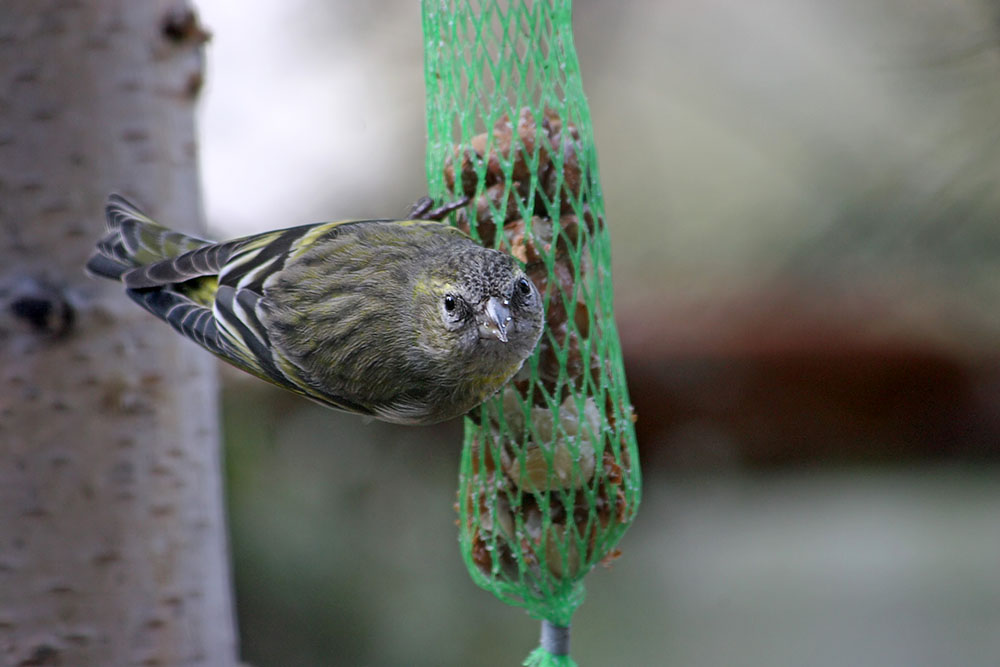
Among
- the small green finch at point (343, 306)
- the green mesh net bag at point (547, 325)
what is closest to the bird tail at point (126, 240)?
the small green finch at point (343, 306)

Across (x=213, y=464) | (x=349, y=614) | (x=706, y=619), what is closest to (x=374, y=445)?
(x=349, y=614)

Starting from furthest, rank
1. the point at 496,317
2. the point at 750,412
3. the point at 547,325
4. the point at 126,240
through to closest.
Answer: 1. the point at 750,412
2. the point at 547,325
3. the point at 126,240
4. the point at 496,317

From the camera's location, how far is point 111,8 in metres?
1.71

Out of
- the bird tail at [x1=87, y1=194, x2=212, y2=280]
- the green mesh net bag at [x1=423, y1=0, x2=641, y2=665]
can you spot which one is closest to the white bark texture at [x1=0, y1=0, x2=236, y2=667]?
the bird tail at [x1=87, y1=194, x2=212, y2=280]

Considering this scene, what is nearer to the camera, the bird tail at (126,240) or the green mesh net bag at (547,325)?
the bird tail at (126,240)

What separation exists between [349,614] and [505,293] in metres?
2.68

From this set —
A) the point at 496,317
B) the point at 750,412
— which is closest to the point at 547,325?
the point at 496,317

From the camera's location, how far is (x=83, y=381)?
1666 mm

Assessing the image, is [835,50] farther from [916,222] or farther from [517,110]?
[517,110]

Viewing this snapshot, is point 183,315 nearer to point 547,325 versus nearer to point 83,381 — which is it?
point 83,381

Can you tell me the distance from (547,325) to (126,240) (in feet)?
2.65

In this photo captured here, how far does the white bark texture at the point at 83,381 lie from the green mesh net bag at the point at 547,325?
0.57 m

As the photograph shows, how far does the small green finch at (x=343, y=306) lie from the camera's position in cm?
173

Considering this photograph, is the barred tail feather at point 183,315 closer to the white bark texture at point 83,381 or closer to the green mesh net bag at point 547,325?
the white bark texture at point 83,381
